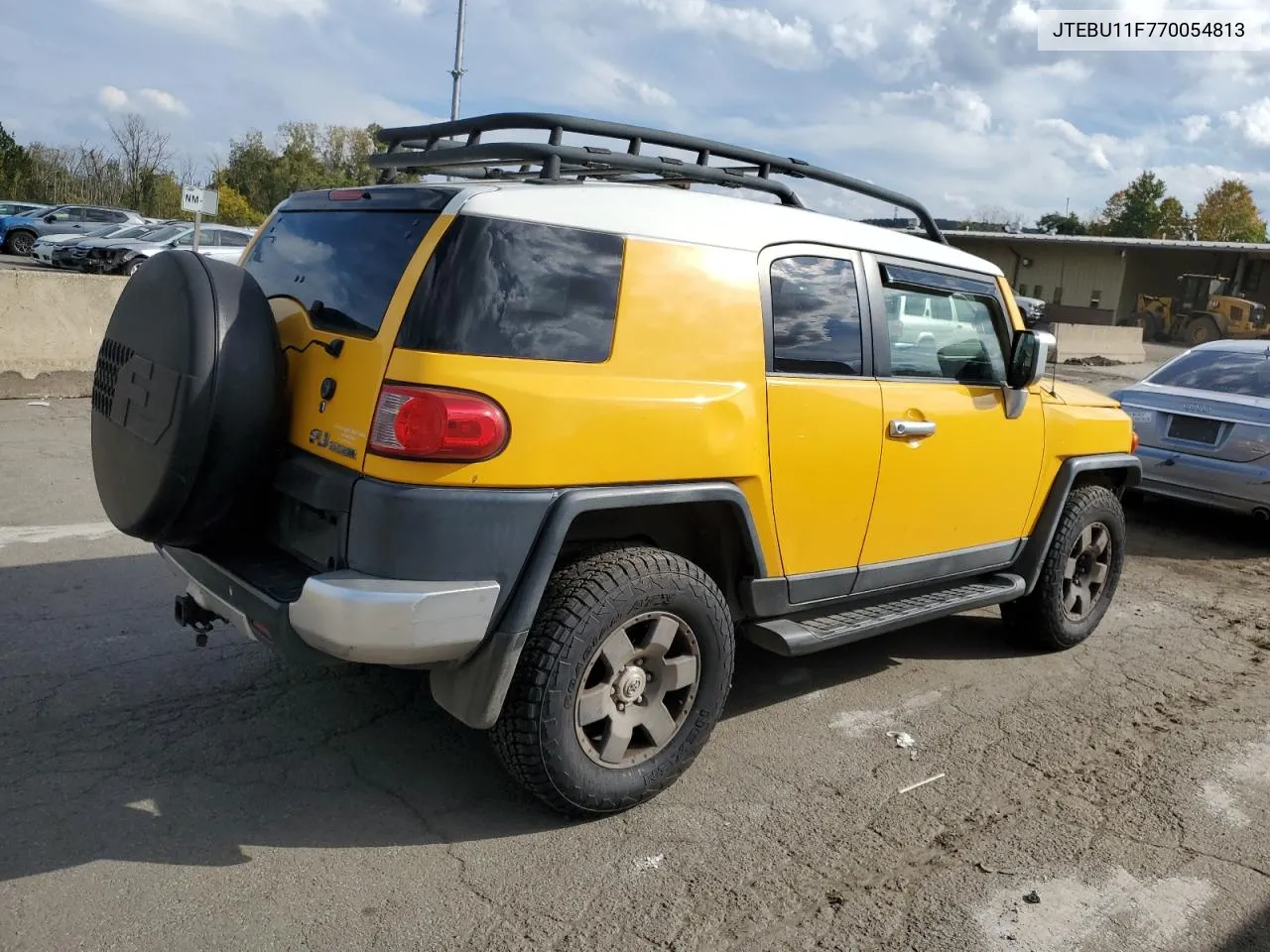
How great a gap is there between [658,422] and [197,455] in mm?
1350

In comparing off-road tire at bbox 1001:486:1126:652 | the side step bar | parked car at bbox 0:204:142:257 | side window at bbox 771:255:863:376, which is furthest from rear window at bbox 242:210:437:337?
parked car at bbox 0:204:142:257

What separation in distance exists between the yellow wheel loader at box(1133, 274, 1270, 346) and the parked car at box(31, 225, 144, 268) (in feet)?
106

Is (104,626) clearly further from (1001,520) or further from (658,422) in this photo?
(1001,520)

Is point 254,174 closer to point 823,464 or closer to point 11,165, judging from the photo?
point 11,165

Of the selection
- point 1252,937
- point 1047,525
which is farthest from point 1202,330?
point 1252,937

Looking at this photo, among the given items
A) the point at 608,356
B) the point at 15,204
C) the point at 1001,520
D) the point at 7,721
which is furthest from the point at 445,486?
the point at 15,204

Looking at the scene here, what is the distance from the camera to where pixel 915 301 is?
4168 millimetres

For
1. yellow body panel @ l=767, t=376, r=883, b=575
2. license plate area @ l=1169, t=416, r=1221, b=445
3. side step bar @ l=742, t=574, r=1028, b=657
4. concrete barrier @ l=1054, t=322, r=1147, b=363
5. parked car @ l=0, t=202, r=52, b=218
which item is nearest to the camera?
yellow body panel @ l=767, t=376, r=883, b=575

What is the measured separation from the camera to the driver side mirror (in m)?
4.43

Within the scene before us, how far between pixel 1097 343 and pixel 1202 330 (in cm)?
1384

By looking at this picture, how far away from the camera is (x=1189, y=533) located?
8.19m

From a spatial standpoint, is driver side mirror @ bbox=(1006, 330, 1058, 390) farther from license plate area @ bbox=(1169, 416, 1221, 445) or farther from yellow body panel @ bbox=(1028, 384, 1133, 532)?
license plate area @ bbox=(1169, 416, 1221, 445)

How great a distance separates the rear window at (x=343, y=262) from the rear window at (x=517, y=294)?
0.17 meters

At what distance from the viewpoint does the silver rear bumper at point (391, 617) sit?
2.68 m
